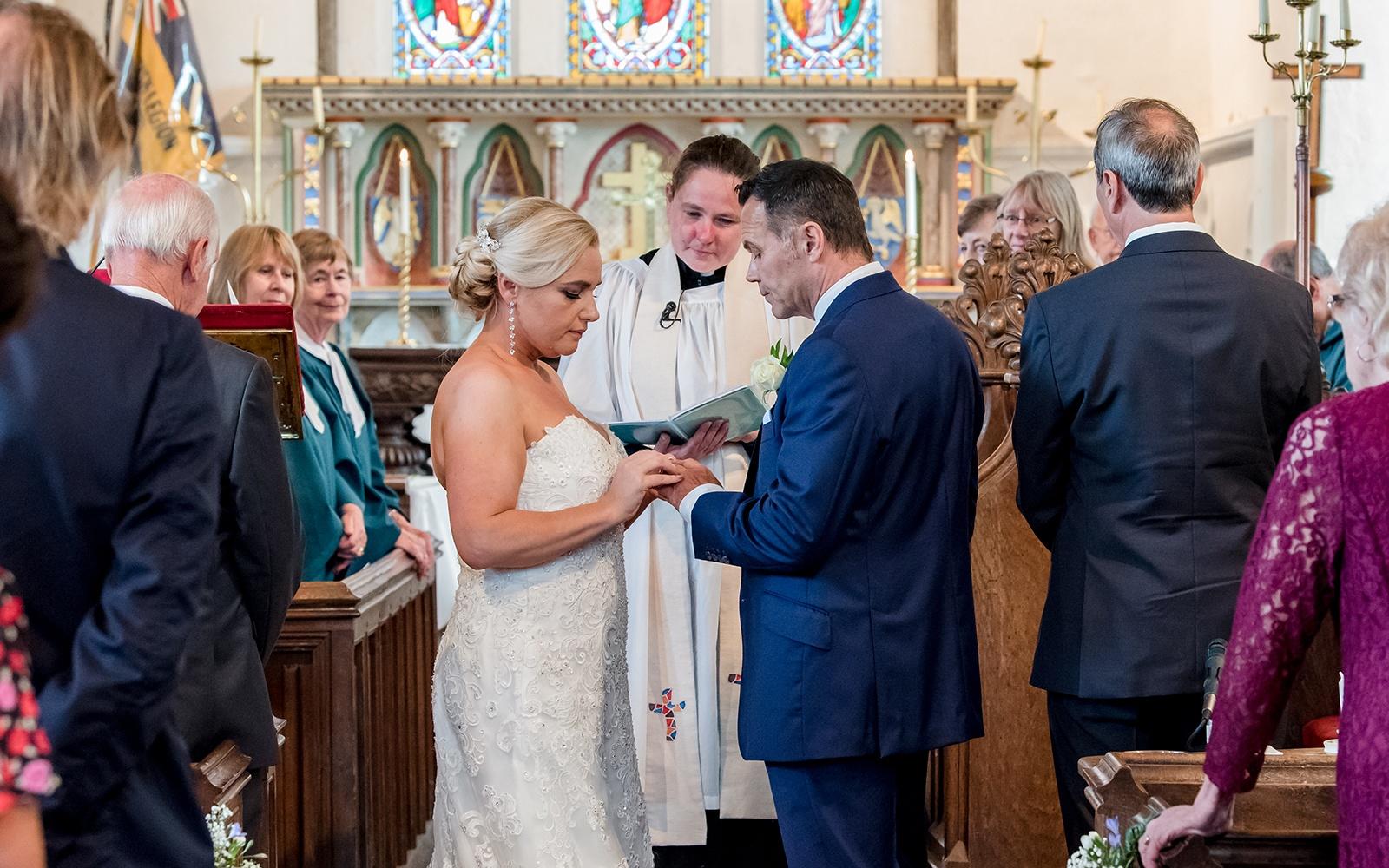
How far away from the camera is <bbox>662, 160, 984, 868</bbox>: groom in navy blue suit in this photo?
2.50m

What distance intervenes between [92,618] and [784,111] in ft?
23.8

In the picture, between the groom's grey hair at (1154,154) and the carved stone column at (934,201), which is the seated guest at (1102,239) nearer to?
the groom's grey hair at (1154,154)

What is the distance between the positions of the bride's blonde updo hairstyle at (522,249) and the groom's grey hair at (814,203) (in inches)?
15.8

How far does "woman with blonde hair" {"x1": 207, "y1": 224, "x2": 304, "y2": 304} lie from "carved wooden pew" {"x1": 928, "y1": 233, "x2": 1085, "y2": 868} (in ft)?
6.08

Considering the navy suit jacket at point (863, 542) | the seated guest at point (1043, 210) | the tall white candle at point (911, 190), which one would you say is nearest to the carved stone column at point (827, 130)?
the tall white candle at point (911, 190)

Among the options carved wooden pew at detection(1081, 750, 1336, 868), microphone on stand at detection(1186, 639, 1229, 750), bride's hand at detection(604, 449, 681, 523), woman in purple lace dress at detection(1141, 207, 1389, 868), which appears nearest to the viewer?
woman in purple lace dress at detection(1141, 207, 1389, 868)

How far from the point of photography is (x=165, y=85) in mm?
8250

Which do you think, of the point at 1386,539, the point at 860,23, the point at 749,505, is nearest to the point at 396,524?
the point at 749,505

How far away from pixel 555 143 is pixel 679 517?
16.6 feet

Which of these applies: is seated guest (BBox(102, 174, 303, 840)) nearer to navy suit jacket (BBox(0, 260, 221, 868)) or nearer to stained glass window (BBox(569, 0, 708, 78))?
navy suit jacket (BBox(0, 260, 221, 868))

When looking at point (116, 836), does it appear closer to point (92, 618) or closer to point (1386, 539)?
point (92, 618)

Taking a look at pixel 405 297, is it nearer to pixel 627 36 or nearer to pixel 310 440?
pixel 627 36

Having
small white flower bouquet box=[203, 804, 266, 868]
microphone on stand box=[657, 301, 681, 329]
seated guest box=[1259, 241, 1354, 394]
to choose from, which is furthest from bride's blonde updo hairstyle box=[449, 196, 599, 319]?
seated guest box=[1259, 241, 1354, 394]

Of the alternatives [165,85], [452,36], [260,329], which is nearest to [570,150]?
[452,36]
